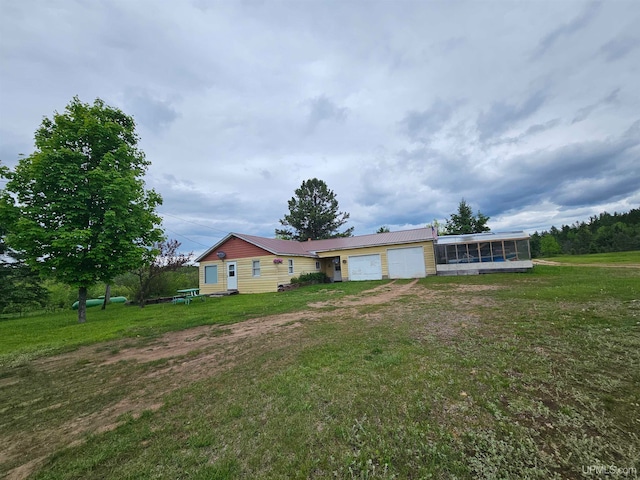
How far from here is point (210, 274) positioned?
781 inches

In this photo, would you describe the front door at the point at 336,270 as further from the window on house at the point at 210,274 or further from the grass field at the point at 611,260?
the grass field at the point at 611,260

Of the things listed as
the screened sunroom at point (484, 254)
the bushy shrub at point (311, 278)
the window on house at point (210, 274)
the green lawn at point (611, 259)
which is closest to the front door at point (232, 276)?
the window on house at point (210, 274)

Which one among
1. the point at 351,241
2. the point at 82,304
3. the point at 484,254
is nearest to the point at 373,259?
the point at 351,241

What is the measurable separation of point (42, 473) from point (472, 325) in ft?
22.8

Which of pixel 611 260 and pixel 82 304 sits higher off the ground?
pixel 82 304

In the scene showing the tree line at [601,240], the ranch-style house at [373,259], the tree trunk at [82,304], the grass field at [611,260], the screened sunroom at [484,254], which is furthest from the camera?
the tree line at [601,240]

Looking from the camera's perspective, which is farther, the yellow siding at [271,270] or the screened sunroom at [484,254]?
the yellow siding at [271,270]

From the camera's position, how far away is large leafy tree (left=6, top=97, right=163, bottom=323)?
929cm

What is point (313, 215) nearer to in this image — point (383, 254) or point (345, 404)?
point (383, 254)

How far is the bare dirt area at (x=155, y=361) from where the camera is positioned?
8.88 ft

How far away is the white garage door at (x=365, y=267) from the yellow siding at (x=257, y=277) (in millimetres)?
4204

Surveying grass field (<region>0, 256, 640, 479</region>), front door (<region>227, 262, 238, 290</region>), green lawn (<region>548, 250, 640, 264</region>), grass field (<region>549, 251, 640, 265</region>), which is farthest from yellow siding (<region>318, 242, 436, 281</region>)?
green lawn (<region>548, 250, 640, 264</region>)

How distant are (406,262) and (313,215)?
65.5ft

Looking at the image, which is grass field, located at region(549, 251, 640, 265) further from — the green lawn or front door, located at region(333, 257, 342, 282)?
front door, located at region(333, 257, 342, 282)
